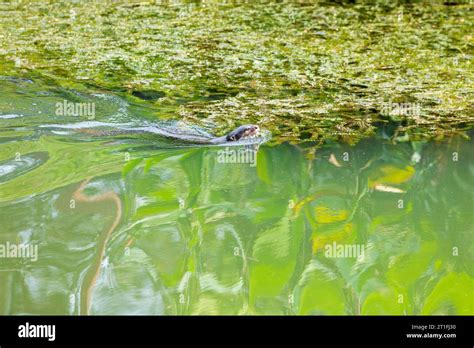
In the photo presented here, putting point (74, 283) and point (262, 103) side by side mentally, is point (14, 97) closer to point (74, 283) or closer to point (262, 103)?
point (262, 103)

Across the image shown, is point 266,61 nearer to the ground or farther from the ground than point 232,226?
farther from the ground

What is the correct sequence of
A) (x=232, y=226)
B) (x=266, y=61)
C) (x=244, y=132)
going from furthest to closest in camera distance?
(x=266, y=61), (x=244, y=132), (x=232, y=226)

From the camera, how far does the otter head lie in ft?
16.2

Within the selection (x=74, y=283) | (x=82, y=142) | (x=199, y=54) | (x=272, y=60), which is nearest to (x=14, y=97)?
(x=82, y=142)

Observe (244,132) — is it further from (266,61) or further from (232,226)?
(266,61)

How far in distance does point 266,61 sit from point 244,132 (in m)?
1.56

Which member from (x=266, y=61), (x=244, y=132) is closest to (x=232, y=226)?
(x=244, y=132)

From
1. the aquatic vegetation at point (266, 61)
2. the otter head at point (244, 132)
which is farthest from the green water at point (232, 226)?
the aquatic vegetation at point (266, 61)

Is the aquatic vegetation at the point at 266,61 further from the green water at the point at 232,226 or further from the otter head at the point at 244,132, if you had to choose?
the green water at the point at 232,226

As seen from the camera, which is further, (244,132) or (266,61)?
(266,61)

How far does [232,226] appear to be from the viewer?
396 centimetres

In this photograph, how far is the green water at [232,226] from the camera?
337 centimetres

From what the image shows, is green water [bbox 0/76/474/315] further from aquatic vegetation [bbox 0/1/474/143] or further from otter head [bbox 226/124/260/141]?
aquatic vegetation [bbox 0/1/474/143]

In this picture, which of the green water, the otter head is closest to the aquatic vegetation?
the otter head
